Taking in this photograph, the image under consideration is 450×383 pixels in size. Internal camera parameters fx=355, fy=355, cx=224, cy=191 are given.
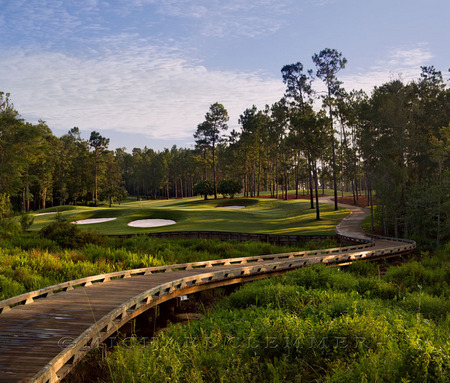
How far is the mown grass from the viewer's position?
14.6 m

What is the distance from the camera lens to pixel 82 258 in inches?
771

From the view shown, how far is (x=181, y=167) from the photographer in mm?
120688

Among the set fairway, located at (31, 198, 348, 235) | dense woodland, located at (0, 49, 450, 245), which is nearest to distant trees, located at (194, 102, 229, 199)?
dense woodland, located at (0, 49, 450, 245)

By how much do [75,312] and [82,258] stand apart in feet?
34.2

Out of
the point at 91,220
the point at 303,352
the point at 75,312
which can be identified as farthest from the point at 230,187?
the point at 303,352

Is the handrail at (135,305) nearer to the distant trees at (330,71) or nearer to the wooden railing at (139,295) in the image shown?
the wooden railing at (139,295)

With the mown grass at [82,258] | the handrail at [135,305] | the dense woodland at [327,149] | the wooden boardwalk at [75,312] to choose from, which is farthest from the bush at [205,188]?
the wooden boardwalk at [75,312]

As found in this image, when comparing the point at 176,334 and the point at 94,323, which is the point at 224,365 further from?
the point at 94,323

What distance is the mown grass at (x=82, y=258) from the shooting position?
1464 centimetres

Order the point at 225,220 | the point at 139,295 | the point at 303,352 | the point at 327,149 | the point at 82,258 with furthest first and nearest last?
the point at 327,149
the point at 225,220
the point at 82,258
the point at 139,295
the point at 303,352

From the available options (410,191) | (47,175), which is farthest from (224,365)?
(47,175)

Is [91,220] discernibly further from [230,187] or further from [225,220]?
[230,187]

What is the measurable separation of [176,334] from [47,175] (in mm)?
84061

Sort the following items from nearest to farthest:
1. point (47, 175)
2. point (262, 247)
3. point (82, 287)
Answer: point (82, 287) < point (262, 247) < point (47, 175)
